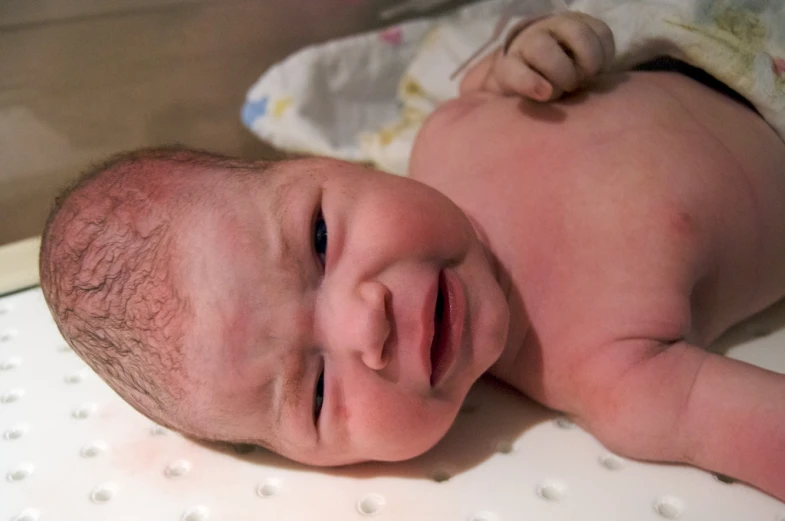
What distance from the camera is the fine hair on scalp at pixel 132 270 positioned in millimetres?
651

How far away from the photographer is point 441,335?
68 centimetres

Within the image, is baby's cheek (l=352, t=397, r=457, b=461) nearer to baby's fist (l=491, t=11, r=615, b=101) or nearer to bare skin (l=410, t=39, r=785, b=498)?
bare skin (l=410, t=39, r=785, b=498)

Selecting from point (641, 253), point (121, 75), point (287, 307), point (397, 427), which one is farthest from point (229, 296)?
point (121, 75)

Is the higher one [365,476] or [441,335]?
[441,335]

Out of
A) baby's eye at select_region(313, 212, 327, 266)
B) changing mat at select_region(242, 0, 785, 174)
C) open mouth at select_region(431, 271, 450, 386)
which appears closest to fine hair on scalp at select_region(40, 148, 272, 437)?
baby's eye at select_region(313, 212, 327, 266)

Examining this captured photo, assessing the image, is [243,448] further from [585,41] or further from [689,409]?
[585,41]

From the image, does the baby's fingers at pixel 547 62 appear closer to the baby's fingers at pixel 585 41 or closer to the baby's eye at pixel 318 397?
the baby's fingers at pixel 585 41

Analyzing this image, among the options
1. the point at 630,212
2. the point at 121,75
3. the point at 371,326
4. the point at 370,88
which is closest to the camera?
the point at 371,326

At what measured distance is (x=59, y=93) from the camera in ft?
3.82

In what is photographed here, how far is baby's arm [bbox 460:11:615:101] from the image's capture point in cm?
77

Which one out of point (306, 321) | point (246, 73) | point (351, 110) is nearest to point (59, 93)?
point (246, 73)

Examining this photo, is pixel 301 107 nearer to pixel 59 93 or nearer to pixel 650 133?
pixel 59 93

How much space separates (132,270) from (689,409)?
535mm

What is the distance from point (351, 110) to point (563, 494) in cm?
89
